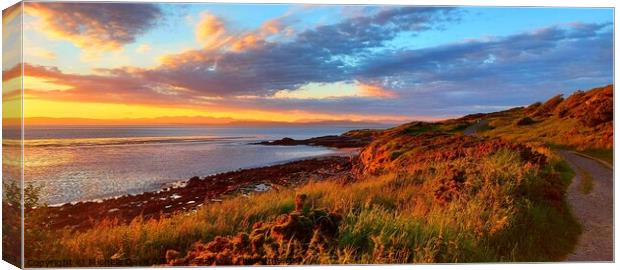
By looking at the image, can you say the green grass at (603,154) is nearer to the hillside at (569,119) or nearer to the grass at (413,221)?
the hillside at (569,119)

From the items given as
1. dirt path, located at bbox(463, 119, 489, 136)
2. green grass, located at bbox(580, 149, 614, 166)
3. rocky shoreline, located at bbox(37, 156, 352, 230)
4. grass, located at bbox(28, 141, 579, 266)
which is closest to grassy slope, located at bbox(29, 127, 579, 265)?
grass, located at bbox(28, 141, 579, 266)

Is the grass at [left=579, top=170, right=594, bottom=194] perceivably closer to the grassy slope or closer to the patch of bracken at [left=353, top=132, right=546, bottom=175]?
the grassy slope

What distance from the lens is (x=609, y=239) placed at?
36.8 feet

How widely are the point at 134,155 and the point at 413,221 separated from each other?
15.1 feet

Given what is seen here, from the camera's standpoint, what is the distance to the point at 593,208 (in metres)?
11.4

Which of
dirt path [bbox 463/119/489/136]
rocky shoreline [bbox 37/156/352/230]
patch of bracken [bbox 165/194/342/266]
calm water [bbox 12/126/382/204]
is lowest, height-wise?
patch of bracken [bbox 165/194/342/266]

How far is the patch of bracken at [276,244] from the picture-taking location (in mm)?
9781

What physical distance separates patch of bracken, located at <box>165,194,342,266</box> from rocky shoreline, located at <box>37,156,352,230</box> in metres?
0.97

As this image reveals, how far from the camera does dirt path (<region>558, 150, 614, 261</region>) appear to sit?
11.0 m

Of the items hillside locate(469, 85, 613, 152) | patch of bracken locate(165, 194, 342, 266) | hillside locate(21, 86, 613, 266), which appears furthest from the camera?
hillside locate(469, 85, 613, 152)

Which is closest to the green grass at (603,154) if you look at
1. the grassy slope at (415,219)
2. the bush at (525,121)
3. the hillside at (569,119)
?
the hillside at (569,119)

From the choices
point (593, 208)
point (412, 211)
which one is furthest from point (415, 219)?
point (593, 208)

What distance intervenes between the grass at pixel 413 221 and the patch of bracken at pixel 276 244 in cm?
17

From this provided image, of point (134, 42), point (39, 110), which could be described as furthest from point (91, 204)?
point (134, 42)
